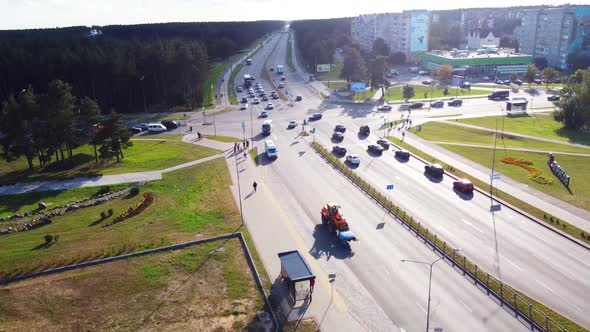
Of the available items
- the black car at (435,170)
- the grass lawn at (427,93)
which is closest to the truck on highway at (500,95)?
the grass lawn at (427,93)

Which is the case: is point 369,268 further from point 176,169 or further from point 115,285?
point 176,169

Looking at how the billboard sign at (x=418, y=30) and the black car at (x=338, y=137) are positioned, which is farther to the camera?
the billboard sign at (x=418, y=30)

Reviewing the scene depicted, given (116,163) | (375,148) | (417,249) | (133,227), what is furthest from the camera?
(375,148)

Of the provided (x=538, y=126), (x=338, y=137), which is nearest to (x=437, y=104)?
(x=538, y=126)

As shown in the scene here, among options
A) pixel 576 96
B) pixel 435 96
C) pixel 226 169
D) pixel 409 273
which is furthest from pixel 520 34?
pixel 409 273

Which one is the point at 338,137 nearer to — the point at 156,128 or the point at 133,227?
the point at 156,128

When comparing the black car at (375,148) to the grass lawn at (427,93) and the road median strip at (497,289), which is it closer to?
the road median strip at (497,289)
